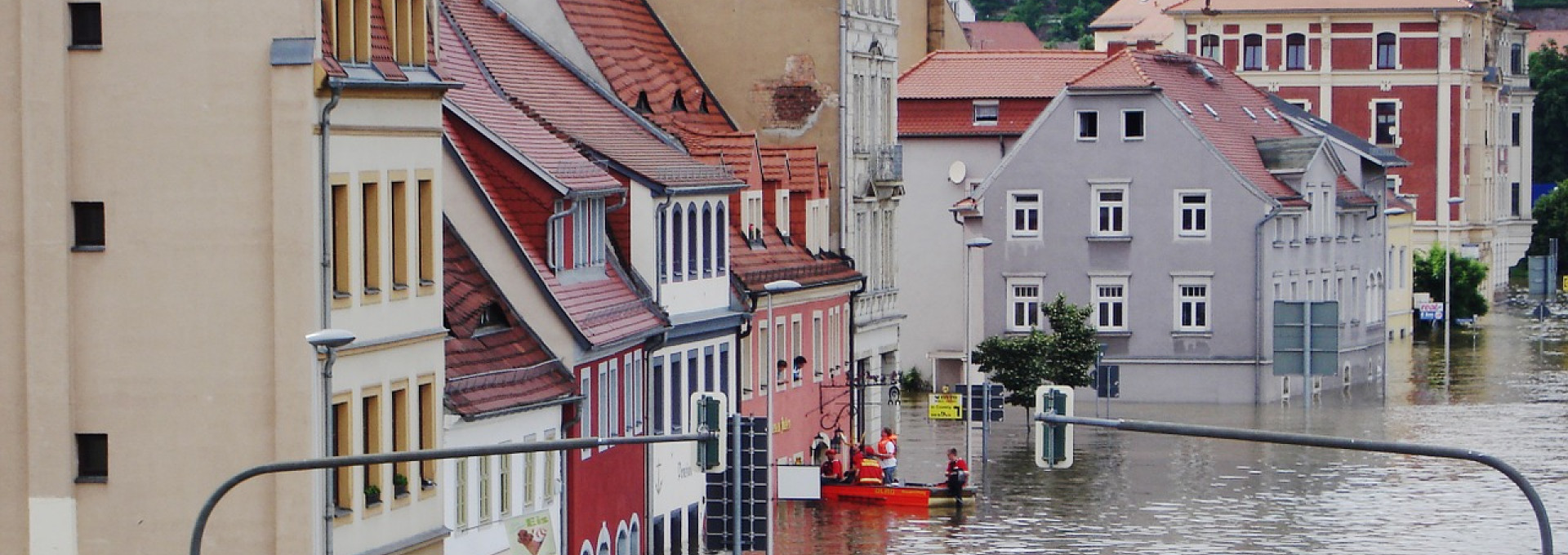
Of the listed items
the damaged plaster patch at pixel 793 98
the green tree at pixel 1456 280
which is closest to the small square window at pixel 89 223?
the damaged plaster patch at pixel 793 98

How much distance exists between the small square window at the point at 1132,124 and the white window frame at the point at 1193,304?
376 cm

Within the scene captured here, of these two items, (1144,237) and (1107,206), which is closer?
(1144,237)

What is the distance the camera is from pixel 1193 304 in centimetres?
8662

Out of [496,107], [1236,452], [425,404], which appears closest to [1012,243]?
[1236,452]

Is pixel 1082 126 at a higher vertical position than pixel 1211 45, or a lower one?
lower

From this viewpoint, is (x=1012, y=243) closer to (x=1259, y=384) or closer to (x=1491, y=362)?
(x=1259, y=384)

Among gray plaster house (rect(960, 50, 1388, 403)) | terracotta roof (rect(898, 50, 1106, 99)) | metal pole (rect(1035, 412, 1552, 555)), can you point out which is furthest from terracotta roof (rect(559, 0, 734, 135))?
metal pole (rect(1035, 412, 1552, 555))

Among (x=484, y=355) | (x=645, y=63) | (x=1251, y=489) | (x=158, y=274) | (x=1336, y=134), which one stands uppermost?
(x=645, y=63)

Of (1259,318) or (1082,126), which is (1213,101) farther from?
(1259,318)

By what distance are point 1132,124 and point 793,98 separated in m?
21.1

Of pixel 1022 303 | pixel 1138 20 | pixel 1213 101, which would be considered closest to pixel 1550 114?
pixel 1138 20

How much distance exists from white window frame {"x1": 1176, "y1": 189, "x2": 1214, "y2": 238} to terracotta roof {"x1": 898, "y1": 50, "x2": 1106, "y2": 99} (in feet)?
30.3

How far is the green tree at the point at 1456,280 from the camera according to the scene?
401 ft

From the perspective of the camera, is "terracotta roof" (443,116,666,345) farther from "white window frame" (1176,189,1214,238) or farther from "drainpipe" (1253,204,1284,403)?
"drainpipe" (1253,204,1284,403)
